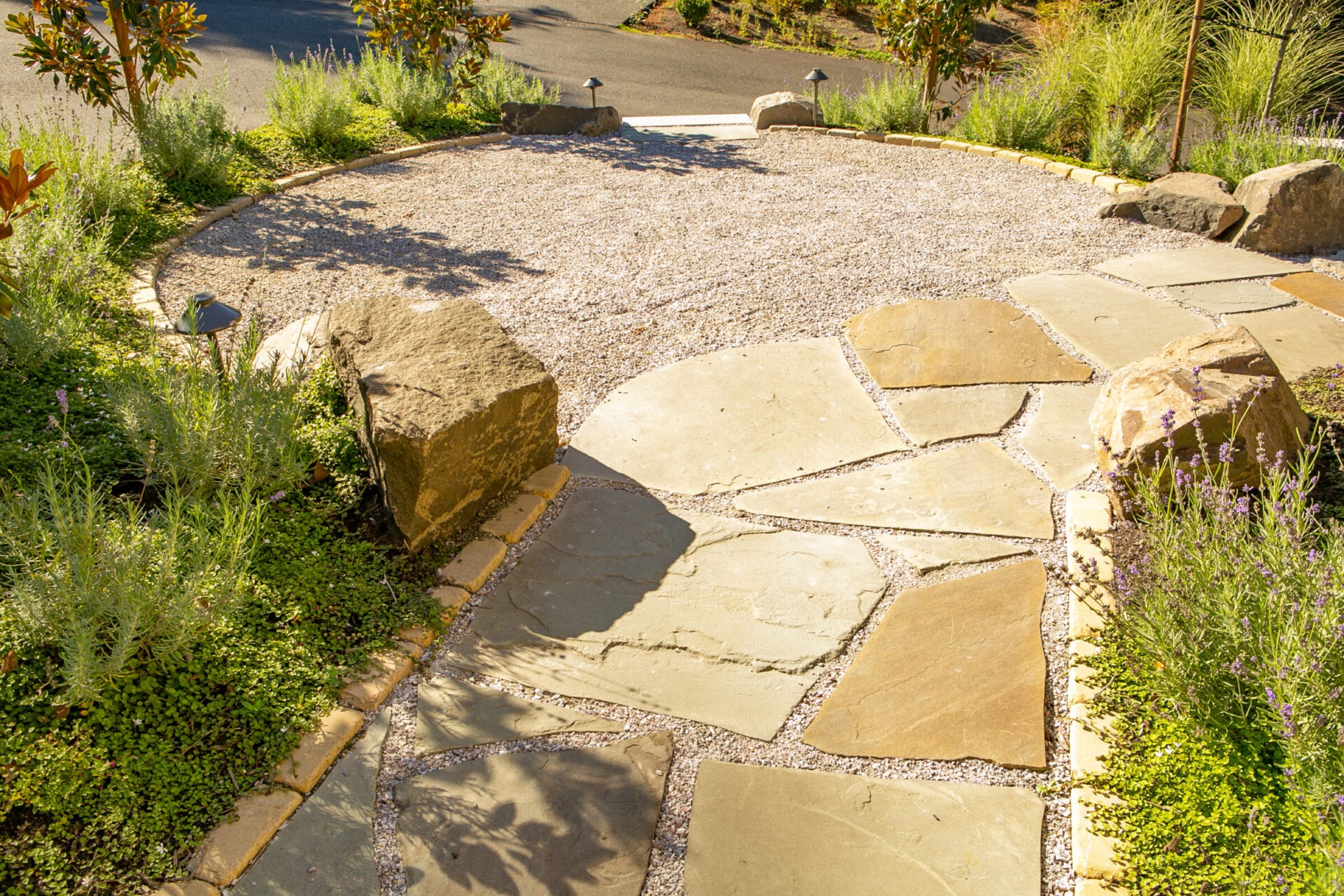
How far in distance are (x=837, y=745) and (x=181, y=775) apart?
1607 mm

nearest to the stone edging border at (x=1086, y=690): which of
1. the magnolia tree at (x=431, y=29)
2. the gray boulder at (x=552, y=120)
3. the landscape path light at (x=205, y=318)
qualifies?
the landscape path light at (x=205, y=318)

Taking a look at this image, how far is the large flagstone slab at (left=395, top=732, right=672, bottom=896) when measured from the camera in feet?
6.85

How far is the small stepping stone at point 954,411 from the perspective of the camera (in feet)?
12.2

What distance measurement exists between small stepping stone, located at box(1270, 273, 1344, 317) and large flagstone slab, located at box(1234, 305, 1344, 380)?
0.09 meters

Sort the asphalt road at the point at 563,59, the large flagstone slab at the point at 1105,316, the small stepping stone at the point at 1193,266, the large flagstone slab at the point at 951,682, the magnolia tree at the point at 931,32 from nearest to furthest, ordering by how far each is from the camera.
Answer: the large flagstone slab at the point at 951,682 → the large flagstone slab at the point at 1105,316 → the small stepping stone at the point at 1193,266 → the magnolia tree at the point at 931,32 → the asphalt road at the point at 563,59

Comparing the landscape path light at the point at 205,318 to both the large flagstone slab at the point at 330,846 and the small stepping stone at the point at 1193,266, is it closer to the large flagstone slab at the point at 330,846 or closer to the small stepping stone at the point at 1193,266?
the large flagstone slab at the point at 330,846

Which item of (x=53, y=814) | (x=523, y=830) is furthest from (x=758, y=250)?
(x=53, y=814)

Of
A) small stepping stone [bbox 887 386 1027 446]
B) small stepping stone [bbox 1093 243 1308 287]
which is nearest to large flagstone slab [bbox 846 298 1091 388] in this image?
small stepping stone [bbox 887 386 1027 446]

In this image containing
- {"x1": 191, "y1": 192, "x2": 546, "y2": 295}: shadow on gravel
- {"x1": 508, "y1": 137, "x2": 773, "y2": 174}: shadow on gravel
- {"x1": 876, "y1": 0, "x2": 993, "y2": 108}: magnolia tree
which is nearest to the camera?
{"x1": 191, "y1": 192, "x2": 546, "y2": 295}: shadow on gravel

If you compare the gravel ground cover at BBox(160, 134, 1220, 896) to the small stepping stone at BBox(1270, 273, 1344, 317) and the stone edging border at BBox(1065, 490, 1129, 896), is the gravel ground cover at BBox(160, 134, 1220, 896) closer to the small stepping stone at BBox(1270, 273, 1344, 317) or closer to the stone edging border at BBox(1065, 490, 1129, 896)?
the stone edging border at BBox(1065, 490, 1129, 896)

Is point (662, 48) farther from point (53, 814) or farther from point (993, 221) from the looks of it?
point (53, 814)

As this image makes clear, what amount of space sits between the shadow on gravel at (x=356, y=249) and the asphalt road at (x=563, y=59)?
2.48 m

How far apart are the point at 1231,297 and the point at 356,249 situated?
15.6 ft

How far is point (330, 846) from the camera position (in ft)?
7.06
